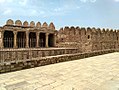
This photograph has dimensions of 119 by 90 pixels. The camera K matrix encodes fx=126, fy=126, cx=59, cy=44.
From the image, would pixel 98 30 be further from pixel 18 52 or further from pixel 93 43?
pixel 18 52

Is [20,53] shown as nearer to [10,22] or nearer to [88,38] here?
[10,22]

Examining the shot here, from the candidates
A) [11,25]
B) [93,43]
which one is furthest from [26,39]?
[93,43]

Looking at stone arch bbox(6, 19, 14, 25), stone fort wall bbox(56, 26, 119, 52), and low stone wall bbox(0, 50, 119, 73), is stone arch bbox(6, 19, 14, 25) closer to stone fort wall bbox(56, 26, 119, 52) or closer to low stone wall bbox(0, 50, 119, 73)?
stone fort wall bbox(56, 26, 119, 52)

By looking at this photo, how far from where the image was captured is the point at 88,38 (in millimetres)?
16203

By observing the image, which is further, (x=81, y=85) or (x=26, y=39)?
(x=26, y=39)

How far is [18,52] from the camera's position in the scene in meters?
9.48

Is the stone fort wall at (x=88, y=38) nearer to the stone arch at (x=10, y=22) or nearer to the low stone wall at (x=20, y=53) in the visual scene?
the low stone wall at (x=20, y=53)

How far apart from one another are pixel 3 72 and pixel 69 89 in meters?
2.99

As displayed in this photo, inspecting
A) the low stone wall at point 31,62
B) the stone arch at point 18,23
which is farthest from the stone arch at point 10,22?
the low stone wall at point 31,62

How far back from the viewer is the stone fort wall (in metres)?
16.2

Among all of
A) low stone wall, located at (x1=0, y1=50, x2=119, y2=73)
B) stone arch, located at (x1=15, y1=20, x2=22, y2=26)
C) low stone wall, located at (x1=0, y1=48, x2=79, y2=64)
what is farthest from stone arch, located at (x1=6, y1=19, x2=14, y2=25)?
low stone wall, located at (x1=0, y1=50, x2=119, y2=73)

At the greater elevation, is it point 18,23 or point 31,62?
point 18,23

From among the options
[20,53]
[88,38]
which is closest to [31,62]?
[20,53]

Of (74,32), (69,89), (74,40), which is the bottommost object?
(69,89)
